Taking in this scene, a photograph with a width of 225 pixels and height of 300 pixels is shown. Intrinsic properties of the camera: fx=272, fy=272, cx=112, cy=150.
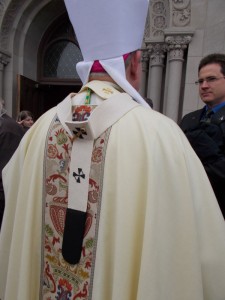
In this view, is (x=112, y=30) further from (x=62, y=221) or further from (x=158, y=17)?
(x=158, y=17)

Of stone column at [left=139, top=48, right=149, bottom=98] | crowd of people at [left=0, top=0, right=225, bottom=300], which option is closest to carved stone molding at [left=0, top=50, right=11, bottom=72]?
stone column at [left=139, top=48, right=149, bottom=98]

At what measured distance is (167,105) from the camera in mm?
4332

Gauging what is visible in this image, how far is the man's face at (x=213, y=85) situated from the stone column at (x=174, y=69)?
2.73m

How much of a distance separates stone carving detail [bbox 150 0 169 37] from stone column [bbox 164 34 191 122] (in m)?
0.36

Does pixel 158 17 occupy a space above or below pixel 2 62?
above

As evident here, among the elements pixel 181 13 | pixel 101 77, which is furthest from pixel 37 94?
pixel 101 77

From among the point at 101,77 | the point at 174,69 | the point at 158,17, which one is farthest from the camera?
the point at 158,17

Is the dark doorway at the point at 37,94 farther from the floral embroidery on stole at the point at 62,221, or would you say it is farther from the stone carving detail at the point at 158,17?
the floral embroidery on stole at the point at 62,221

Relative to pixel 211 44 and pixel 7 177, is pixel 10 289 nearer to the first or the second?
pixel 7 177

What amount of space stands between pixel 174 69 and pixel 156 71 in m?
0.40

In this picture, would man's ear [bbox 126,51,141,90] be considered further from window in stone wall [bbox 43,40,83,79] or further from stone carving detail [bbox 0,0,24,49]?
window in stone wall [bbox 43,40,83,79]

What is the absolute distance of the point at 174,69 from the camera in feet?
13.9

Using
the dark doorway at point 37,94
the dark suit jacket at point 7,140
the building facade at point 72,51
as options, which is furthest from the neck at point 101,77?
the dark doorway at point 37,94

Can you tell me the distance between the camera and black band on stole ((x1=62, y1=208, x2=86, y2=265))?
0.85m
